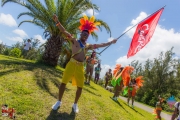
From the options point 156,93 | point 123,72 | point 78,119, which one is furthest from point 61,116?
point 156,93

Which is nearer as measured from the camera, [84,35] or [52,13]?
[84,35]

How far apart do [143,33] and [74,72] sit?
7.87ft

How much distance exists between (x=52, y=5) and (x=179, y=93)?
22522 mm

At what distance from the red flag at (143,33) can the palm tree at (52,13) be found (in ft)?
17.0

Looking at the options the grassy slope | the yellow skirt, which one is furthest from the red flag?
the grassy slope

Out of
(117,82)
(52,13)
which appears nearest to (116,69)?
(117,82)

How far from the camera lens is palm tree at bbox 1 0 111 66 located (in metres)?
10.8

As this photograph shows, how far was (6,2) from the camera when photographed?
428 inches

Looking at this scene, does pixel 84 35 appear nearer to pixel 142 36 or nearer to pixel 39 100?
pixel 142 36

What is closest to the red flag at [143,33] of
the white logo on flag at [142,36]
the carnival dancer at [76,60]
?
the white logo on flag at [142,36]

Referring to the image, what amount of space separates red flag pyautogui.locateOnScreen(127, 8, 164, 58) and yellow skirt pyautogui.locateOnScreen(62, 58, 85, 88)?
1682mm

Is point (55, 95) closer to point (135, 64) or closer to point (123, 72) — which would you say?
point (123, 72)

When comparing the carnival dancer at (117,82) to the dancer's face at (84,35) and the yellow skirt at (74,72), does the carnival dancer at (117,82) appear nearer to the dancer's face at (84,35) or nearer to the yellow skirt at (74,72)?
the yellow skirt at (74,72)

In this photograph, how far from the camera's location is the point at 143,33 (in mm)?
5773
